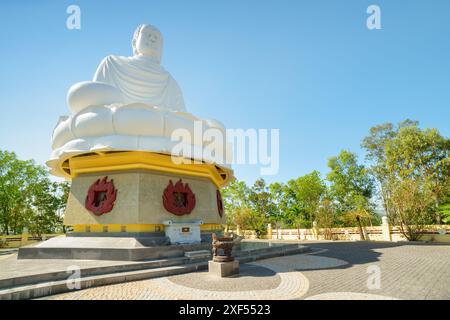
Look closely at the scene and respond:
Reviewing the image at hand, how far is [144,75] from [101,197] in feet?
24.1

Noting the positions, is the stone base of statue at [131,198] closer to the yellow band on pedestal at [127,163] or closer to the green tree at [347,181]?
the yellow band on pedestal at [127,163]

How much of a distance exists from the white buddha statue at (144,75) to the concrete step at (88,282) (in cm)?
779

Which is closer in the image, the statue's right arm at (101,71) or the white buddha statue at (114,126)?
the white buddha statue at (114,126)

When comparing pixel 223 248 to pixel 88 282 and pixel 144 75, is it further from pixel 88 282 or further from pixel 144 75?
pixel 144 75

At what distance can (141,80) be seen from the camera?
15156 millimetres

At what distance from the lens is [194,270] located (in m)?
9.19

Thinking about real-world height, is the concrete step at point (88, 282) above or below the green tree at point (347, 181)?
below

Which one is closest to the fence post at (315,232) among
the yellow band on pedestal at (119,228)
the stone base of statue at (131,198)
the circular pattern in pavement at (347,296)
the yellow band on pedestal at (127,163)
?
the stone base of statue at (131,198)

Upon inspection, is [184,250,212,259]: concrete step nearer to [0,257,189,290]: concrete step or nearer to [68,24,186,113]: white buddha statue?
[0,257,189,290]: concrete step

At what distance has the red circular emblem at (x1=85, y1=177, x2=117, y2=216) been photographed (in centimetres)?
1146

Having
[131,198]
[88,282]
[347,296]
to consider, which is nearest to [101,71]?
[131,198]

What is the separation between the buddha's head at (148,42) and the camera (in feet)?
52.7

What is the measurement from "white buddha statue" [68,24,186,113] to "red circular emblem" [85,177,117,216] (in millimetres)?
3902
